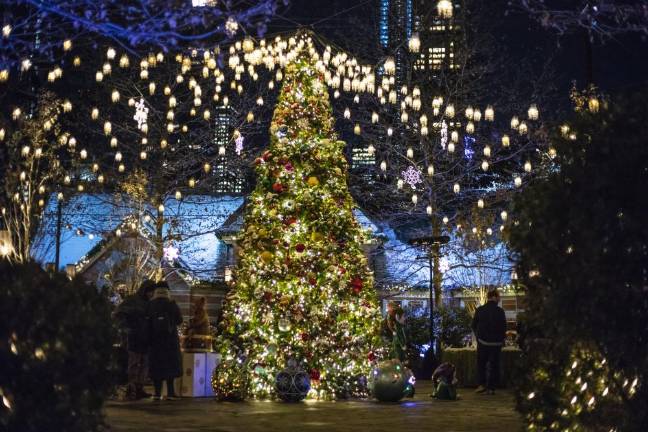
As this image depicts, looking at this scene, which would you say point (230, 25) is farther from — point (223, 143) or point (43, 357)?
point (223, 143)

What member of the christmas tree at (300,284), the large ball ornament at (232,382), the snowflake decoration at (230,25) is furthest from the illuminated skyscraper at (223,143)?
the snowflake decoration at (230,25)


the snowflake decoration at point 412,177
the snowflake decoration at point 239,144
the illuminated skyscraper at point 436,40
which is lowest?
the snowflake decoration at point 412,177

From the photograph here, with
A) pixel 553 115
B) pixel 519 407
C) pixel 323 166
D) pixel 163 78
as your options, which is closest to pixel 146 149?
pixel 163 78

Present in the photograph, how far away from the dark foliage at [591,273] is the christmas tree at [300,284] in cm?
868

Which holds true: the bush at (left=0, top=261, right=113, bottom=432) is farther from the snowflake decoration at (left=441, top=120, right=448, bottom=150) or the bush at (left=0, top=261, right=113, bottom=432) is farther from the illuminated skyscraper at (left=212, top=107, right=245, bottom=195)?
the illuminated skyscraper at (left=212, top=107, right=245, bottom=195)

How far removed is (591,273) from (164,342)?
10.0 meters

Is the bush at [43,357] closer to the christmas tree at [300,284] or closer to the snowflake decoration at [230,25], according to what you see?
the snowflake decoration at [230,25]

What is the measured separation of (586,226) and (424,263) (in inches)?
999

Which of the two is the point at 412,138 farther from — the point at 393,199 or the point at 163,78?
the point at 163,78

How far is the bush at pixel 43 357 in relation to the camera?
237 inches

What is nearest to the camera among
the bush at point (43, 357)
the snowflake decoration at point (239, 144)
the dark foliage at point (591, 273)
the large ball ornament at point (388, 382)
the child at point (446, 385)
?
the bush at point (43, 357)

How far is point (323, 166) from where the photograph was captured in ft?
54.2

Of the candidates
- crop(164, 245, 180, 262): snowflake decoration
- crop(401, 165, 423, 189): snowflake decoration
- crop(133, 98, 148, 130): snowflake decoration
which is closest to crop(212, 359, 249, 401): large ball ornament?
crop(133, 98, 148, 130): snowflake decoration

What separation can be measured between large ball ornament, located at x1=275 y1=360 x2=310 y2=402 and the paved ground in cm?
28
